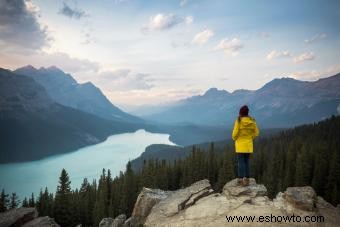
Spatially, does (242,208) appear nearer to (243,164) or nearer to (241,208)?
(241,208)

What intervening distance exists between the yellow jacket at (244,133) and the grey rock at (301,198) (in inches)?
138

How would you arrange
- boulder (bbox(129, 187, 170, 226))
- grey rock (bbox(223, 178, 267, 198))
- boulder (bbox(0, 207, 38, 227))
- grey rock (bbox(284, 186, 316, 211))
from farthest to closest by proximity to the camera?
boulder (bbox(0, 207, 38, 227)) < boulder (bbox(129, 187, 170, 226)) < grey rock (bbox(223, 178, 267, 198)) < grey rock (bbox(284, 186, 316, 211))

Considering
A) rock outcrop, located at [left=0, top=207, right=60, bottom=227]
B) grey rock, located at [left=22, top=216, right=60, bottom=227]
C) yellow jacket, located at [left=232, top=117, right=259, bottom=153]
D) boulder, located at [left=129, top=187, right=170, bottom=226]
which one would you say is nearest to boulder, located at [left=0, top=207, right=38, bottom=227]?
rock outcrop, located at [left=0, top=207, right=60, bottom=227]

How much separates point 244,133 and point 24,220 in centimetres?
3712

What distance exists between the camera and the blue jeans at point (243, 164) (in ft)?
61.2

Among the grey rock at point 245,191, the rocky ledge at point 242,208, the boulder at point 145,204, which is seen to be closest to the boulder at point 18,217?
the boulder at point 145,204

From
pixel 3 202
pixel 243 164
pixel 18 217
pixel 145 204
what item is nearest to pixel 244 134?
pixel 243 164

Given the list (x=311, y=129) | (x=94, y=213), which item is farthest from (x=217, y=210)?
(x=311, y=129)

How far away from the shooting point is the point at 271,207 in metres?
16.5

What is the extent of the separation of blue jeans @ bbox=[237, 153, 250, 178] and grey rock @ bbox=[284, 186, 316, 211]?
2855 millimetres

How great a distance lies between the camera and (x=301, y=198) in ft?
54.8

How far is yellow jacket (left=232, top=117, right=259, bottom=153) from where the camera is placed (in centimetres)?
1839

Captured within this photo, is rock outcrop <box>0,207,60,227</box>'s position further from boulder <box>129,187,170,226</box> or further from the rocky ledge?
the rocky ledge

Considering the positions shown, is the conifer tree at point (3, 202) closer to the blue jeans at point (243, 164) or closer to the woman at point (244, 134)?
the blue jeans at point (243, 164)
